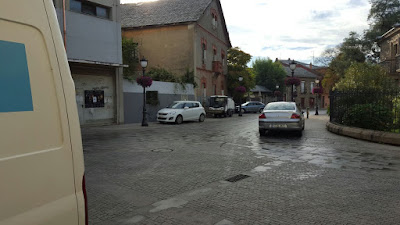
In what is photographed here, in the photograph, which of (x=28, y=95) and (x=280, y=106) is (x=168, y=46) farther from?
(x=28, y=95)

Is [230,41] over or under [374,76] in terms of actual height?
over

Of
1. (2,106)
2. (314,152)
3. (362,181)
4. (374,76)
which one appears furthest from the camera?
(374,76)

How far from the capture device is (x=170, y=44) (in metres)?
27.9

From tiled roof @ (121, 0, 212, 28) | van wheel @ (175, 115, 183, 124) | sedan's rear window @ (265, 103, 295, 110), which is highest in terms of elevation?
tiled roof @ (121, 0, 212, 28)

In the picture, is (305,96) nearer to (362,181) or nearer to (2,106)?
(362,181)

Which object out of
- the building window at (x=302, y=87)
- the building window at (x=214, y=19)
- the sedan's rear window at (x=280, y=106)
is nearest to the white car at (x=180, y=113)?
the sedan's rear window at (x=280, y=106)

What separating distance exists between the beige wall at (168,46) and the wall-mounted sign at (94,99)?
1150 cm

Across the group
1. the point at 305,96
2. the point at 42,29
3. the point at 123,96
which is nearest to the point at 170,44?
the point at 123,96

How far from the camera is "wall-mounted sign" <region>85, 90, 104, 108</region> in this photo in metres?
16.8

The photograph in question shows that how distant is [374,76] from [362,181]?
15476 millimetres

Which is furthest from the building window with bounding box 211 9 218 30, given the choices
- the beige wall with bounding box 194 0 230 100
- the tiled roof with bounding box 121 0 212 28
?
the tiled roof with bounding box 121 0 212 28

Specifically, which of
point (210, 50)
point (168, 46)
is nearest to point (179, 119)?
point (168, 46)

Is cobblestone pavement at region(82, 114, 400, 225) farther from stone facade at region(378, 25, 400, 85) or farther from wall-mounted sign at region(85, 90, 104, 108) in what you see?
stone facade at region(378, 25, 400, 85)

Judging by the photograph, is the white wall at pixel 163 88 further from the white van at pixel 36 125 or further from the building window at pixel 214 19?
the white van at pixel 36 125
